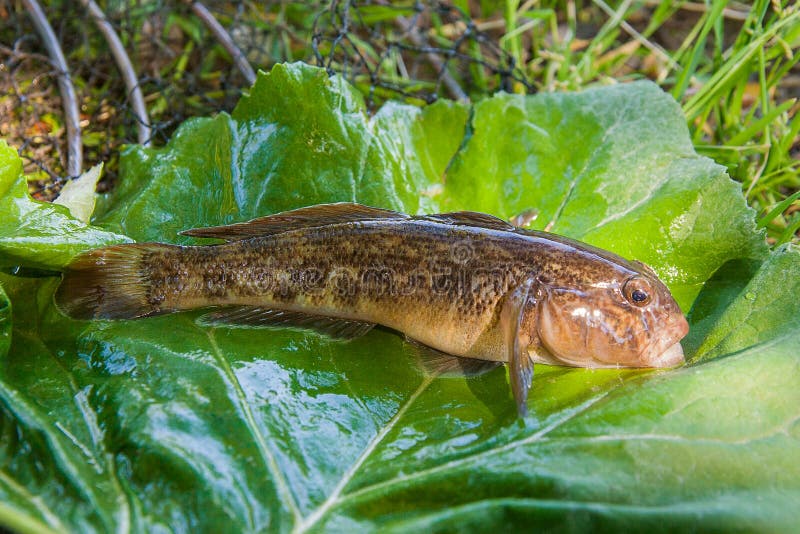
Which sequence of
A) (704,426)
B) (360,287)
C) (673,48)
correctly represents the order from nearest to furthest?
(704,426) < (360,287) < (673,48)

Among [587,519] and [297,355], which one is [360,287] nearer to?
[297,355]

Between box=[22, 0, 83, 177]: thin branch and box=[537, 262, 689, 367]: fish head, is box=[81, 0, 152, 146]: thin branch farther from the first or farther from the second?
box=[537, 262, 689, 367]: fish head

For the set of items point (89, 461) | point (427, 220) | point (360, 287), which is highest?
point (427, 220)

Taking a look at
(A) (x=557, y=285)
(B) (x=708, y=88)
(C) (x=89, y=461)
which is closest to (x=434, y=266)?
(A) (x=557, y=285)

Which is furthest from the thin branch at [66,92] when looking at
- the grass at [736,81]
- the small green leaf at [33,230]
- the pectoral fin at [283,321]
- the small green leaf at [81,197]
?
the grass at [736,81]

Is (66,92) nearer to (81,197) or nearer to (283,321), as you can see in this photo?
(81,197)

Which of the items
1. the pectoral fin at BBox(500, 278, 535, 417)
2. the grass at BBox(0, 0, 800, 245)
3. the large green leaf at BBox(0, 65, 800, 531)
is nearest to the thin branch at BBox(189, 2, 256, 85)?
the grass at BBox(0, 0, 800, 245)

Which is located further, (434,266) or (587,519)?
(434,266)
